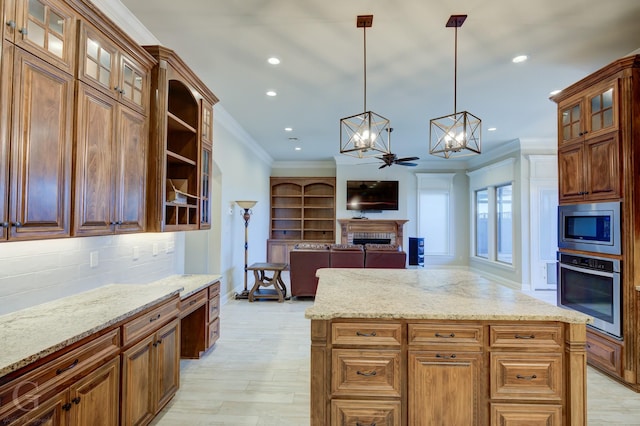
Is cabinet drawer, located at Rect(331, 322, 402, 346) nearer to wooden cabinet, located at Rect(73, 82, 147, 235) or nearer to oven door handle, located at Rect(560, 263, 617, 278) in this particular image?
wooden cabinet, located at Rect(73, 82, 147, 235)

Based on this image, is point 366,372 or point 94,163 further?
point 94,163

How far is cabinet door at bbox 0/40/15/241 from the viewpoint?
1.41 metres

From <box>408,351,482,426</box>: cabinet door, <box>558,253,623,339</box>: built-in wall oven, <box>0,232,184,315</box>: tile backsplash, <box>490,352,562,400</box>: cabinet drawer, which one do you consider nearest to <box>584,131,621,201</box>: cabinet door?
<box>558,253,623,339</box>: built-in wall oven

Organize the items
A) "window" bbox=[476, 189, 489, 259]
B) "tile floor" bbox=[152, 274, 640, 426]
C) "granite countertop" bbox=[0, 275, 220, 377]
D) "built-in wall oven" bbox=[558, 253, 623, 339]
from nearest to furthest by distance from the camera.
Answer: "granite countertop" bbox=[0, 275, 220, 377] < "tile floor" bbox=[152, 274, 640, 426] < "built-in wall oven" bbox=[558, 253, 623, 339] < "window" bbox=[476, 189, 489, 259]

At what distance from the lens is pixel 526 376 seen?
1784mm

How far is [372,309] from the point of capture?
188 centimetres

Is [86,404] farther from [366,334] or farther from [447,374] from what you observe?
[447,374]

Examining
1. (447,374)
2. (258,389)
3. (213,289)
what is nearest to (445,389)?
(447,374)

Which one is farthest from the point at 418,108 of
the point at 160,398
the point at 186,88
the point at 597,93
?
the point at 160,398

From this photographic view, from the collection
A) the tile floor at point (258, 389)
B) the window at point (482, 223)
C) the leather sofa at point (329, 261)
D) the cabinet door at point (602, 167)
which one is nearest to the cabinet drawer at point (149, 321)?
the tile floor at point (258, 389)

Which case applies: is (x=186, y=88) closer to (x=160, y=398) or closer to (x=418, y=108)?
(x=160, y=398)

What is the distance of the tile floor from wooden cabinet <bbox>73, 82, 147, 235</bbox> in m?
1.45

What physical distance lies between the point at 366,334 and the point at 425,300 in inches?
19.3

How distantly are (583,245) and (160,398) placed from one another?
3.97 m
